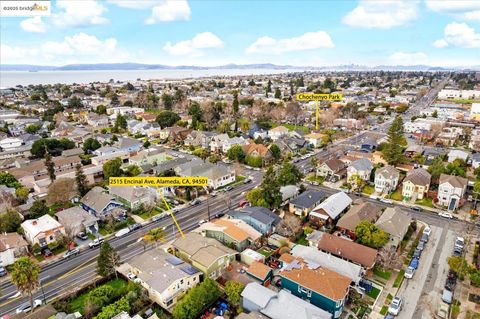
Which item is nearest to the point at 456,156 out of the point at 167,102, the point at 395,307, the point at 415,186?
the point at 415,186

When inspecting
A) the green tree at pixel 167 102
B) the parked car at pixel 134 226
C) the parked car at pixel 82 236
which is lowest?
the parked car at pixel 82 236

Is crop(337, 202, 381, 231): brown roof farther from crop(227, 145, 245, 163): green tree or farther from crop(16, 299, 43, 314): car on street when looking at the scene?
crop(16, 299, 43, 314): car on street

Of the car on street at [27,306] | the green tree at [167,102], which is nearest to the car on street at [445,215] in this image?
the car on street at [27,306]

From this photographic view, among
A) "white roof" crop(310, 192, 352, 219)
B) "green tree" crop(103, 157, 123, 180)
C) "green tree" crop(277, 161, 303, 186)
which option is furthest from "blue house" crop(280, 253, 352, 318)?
"green tree" crop(103, 157, 123, 180)

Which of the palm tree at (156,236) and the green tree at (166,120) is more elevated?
the green tree at (166,120)

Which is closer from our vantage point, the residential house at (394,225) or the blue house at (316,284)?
the blue house at (316,284)

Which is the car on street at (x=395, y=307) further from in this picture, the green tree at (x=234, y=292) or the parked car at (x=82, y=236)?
the parked car at (x=82, y=236)

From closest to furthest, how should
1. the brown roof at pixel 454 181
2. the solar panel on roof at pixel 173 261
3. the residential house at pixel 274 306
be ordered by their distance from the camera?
1. the residential house at pixel 274 306
2. the solar panel on roof at pixel 173 261
3. the brown roof at pixel 454 181
